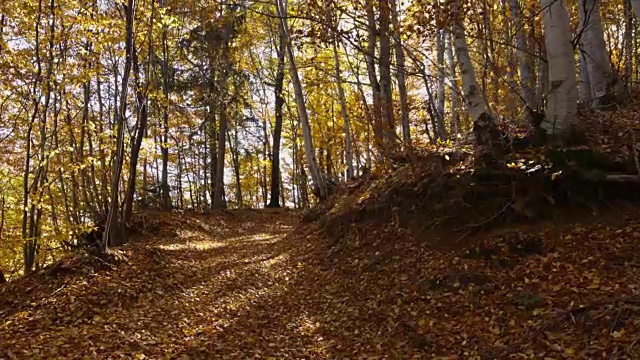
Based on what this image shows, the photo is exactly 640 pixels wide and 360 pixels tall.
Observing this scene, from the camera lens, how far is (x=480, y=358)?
4074 millimetres

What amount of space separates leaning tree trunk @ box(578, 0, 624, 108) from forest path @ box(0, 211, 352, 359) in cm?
622

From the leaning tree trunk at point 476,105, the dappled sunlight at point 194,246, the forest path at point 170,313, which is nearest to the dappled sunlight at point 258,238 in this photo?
the dappled sunlight at point 194,246

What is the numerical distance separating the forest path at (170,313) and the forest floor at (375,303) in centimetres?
3

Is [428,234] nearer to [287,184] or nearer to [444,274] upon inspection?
[444,274]

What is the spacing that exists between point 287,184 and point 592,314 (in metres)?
34.8

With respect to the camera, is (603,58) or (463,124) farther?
(463,124)

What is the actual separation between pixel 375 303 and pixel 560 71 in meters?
4.01

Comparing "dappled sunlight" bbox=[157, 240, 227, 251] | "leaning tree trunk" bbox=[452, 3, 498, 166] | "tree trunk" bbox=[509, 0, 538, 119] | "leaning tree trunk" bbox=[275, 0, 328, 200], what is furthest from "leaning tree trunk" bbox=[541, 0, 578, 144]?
"dappled sunlight" bbox=[157, 240, 227, 251]

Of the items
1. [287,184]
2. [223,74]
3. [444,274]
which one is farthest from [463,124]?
[287,184]

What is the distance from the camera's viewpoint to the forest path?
4.91 m

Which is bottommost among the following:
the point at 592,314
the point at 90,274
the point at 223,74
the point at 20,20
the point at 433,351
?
the point at 433,351

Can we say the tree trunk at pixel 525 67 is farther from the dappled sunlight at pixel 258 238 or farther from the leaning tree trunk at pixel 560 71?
the dappled sunlight at pixel 258 238

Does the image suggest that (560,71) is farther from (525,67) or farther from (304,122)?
(304,122)

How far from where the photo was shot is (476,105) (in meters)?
6.55
